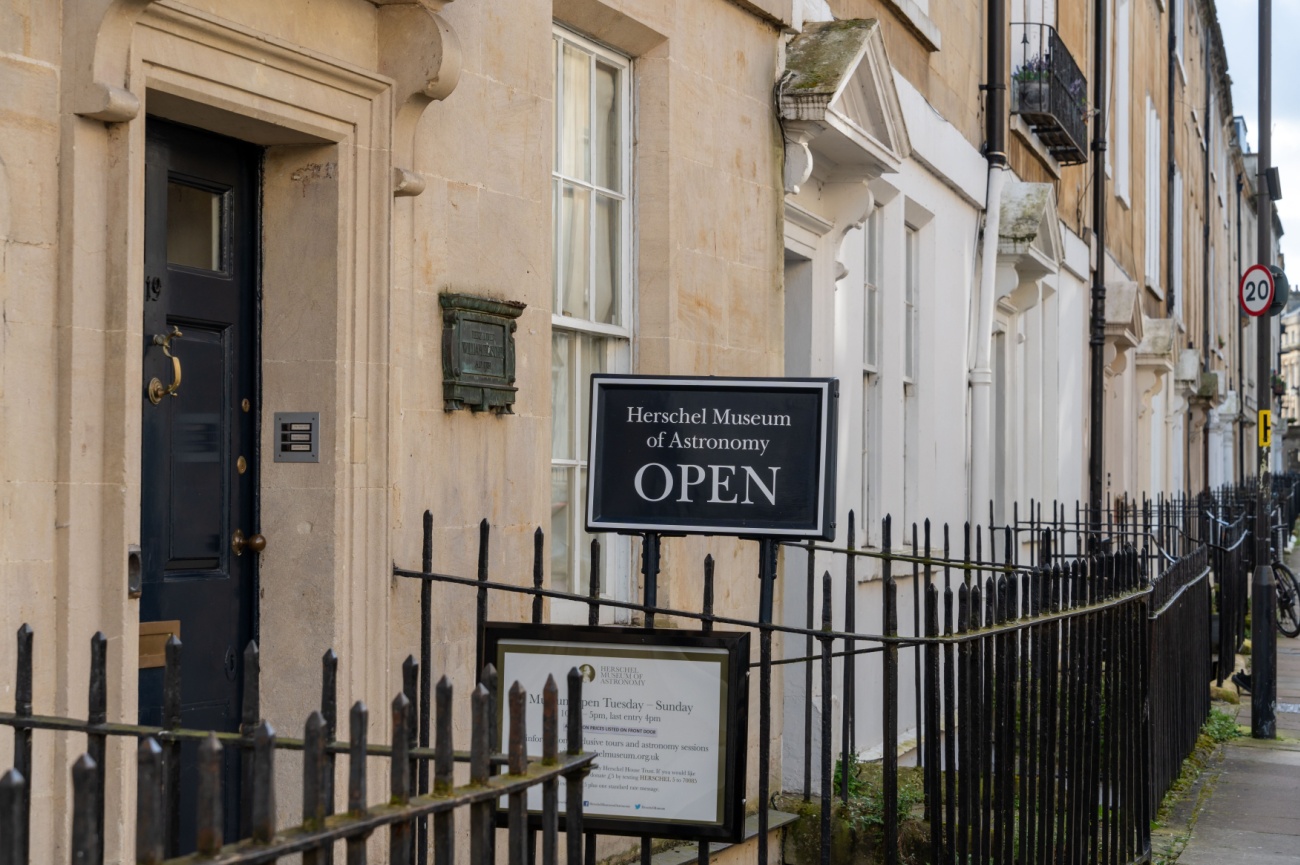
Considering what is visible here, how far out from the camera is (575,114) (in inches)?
255

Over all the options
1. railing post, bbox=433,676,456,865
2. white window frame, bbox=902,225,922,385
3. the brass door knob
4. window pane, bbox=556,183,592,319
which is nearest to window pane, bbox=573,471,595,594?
window pane, bbox=556,183,592,319

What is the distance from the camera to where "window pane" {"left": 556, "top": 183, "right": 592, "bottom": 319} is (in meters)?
6.36

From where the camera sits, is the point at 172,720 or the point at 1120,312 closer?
the point at 172,720

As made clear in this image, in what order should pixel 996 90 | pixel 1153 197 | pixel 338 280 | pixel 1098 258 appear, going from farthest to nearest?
pixel 1153 197
pixel 1098 258
pixel 996 90
pixel 338 280

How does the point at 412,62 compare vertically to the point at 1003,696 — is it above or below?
above

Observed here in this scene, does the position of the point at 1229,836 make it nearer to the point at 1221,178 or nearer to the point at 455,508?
the point at 455,508

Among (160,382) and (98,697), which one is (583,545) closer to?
(160,382)

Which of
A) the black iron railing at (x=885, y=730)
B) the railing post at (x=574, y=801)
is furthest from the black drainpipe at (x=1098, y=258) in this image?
the railing post at (x=574, y=801)

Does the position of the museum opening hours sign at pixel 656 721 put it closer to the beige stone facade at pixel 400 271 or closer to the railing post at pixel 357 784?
the beige stone facade at pixel 400 271

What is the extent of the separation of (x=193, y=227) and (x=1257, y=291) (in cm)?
1047

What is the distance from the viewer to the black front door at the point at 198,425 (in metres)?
4.56

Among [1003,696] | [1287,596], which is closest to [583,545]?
[1003,696]

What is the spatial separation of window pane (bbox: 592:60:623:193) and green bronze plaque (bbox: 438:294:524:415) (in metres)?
1.28

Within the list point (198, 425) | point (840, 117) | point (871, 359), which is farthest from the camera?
point (871, 359)
